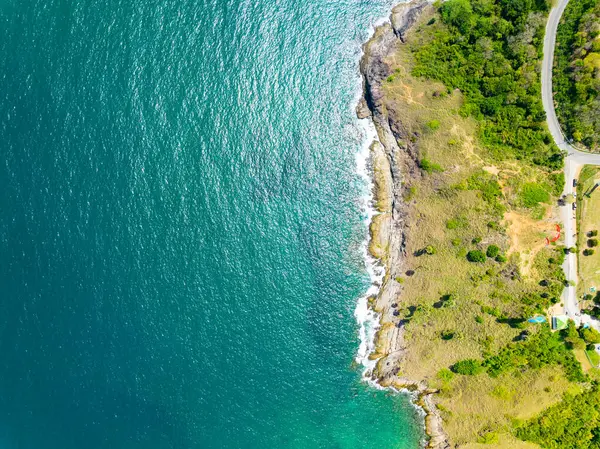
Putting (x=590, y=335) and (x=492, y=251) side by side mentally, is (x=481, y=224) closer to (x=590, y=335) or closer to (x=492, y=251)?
(x=492, y=251)

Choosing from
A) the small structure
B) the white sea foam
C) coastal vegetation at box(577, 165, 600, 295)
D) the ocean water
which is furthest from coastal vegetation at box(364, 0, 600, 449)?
the ocean water

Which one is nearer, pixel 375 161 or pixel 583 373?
pixel 583 373

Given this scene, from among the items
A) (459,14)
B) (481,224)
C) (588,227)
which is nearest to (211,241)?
(481,224)

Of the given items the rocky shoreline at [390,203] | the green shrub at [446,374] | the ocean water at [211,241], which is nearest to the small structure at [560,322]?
the green shrub at [446,374]

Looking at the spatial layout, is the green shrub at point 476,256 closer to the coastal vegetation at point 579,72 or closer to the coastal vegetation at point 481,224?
the coastal vegetation at point 481,224

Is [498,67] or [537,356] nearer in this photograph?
[498,67]

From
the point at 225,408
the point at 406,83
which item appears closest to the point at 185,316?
the point at 225,408

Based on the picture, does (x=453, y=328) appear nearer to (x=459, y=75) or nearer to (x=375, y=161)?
(x=375, y=161)
